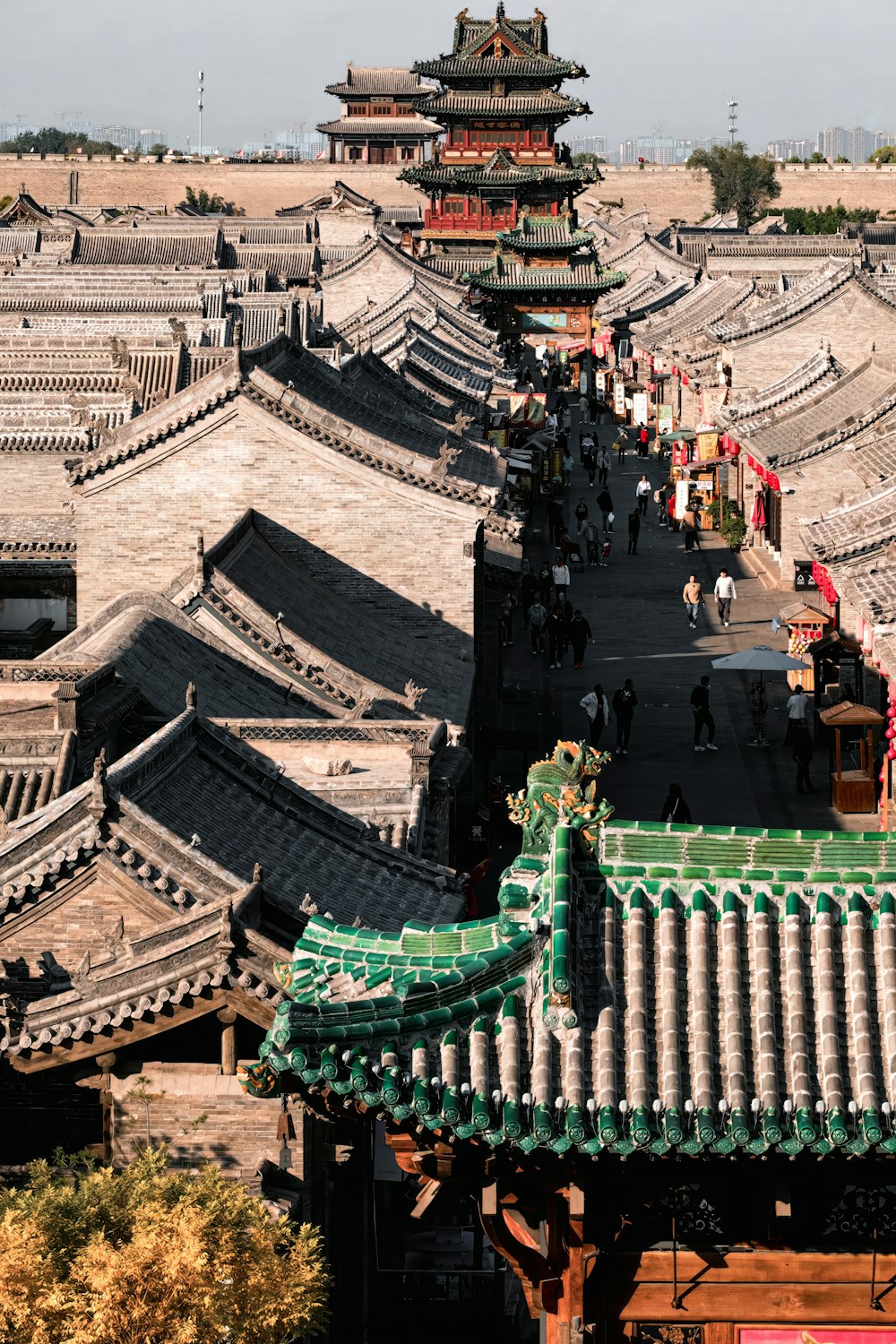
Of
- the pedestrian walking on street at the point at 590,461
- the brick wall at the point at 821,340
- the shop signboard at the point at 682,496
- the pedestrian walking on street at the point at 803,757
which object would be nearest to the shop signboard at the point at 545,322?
the pedestrian walking on street at the point at 590,461

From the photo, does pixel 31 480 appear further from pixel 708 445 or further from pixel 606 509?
pixel 708 445

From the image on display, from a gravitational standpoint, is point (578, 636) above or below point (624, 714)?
above

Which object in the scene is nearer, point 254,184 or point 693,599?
point 693,599

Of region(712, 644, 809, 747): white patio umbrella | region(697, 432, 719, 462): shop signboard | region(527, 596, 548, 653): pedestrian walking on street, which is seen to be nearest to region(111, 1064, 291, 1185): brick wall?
region(712, 644, 809, 747): white patio umbrella

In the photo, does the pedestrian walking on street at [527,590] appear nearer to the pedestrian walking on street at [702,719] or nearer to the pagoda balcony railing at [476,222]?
the pedestrian walking on street at [702,719]

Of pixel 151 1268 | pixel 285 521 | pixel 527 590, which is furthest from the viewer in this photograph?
pixel 527 590

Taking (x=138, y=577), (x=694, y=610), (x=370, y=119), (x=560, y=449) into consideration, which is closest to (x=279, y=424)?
(x=138, y=577)

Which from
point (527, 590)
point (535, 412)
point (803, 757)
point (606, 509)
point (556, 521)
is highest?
point (535, 412)

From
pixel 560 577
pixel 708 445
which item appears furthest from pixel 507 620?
pixel 708 445
